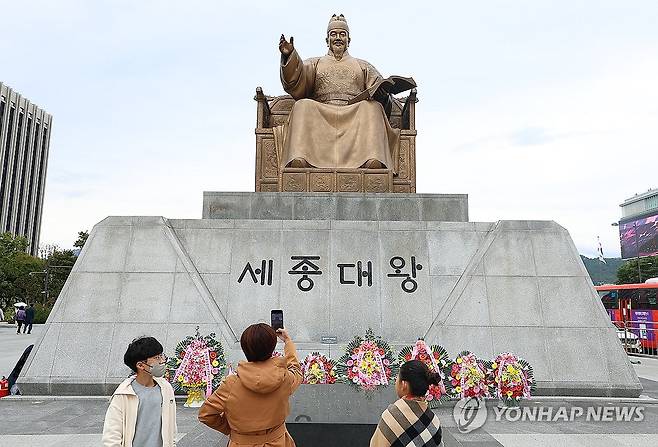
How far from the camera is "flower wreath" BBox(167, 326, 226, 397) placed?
5293 millimetres

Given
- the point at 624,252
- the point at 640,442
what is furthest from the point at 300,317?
the point at 624,252

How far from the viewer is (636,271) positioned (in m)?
43.2

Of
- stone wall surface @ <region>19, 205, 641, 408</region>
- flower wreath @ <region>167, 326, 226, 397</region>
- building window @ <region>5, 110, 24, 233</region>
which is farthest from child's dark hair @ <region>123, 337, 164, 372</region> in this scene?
building window @ <region>5, 110, 24, 233</region>

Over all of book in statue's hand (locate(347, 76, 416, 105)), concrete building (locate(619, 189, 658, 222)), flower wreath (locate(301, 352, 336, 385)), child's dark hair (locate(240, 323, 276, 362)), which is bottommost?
flower wreath (locate(301, 352, 336, 385))

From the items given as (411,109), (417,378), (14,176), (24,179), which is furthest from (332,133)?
(24,179)

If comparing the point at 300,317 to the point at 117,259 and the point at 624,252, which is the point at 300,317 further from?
the point at 624,252

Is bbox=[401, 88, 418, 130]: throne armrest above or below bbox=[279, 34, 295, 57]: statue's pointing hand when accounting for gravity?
below

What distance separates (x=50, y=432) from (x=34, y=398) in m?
1.73

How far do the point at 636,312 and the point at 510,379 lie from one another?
1270 cm

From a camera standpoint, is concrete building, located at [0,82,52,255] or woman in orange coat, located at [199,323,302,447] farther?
concrete building, located at [0,82,52,255]

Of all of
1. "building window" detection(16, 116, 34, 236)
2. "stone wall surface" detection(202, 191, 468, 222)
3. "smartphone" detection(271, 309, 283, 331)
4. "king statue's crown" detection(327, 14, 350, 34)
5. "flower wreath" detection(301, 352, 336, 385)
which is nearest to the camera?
"smartphone" detection(271, 309, 283, 331)

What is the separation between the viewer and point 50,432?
14.9 feet

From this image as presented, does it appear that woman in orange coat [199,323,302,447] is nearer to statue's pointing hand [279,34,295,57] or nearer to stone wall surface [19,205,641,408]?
stone wall surface [19,205,641,408]

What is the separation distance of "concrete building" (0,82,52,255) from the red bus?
6030cm
